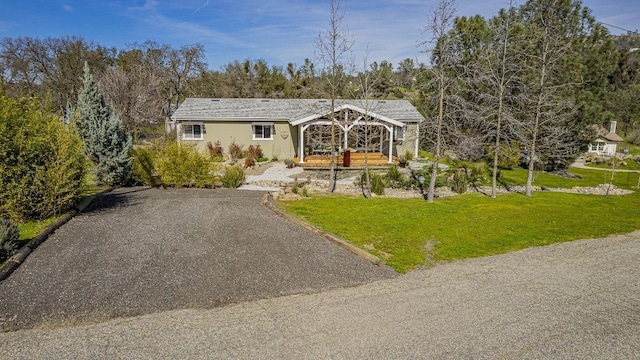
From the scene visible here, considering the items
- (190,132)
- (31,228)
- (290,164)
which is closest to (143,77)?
(190,132)

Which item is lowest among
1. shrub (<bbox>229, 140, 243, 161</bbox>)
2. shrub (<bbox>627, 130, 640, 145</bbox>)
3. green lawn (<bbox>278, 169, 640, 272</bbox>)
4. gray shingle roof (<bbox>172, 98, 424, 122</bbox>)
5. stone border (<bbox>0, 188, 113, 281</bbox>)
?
green lawn (<bbox>278, 169, 640, 272</bbox>)

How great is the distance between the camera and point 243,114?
2608 centimetres

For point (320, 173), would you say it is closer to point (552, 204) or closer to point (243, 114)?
point (243, 114)

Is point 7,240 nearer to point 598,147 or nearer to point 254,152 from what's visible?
point 254,152

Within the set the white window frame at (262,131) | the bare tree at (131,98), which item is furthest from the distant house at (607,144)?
the bare tree at (131,98)

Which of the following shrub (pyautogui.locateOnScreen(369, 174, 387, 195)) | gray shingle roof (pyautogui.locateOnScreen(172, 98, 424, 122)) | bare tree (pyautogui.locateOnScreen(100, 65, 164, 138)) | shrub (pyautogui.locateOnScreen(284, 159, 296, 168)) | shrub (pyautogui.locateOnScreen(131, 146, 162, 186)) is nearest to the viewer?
shrub (pyautogui.locateOnScreen(131, 146, 162, 186))

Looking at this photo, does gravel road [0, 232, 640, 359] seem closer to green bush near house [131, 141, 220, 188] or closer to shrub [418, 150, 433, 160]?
green bush near house [131, 141, 220, 188]

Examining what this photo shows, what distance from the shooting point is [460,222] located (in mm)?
12773

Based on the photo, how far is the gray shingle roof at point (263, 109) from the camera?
2569 centimetres

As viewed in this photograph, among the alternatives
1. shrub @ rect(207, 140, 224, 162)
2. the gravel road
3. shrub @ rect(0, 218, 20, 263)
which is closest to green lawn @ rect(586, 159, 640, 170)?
the gravel road

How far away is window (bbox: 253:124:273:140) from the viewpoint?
26047 mm

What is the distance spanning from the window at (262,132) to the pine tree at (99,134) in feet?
34.3

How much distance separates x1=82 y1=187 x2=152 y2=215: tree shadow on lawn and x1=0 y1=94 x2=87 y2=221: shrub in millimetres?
802

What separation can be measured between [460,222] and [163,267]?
9.57 metres
